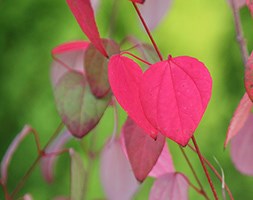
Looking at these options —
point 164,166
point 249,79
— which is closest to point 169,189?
point 164,166

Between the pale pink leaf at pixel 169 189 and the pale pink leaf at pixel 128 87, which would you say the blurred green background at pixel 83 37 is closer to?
the pale pink leaf at pixel 169 189

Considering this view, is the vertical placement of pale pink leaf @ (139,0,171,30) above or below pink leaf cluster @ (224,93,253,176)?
above

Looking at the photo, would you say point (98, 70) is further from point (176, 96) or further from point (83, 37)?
point (83, 37)

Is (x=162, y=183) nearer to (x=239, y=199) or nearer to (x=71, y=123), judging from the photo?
(x=71, y=123)

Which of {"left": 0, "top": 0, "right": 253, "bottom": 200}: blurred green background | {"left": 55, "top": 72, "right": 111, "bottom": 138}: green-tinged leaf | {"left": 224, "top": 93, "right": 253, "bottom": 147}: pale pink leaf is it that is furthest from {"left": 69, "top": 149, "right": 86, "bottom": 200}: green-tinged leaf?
{"left": 0, "top": 0, "right": 253, "bottom": 200}: blurred green background

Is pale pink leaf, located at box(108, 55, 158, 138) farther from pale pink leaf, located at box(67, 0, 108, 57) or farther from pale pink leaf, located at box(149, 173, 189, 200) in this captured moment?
pale pink leaf, located at box(149, 173, 189, 200)

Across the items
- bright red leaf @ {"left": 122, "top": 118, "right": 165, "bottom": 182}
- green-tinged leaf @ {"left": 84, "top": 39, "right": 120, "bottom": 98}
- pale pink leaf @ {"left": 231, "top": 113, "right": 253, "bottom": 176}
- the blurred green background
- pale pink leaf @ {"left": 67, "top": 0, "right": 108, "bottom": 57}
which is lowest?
the blurred green background
